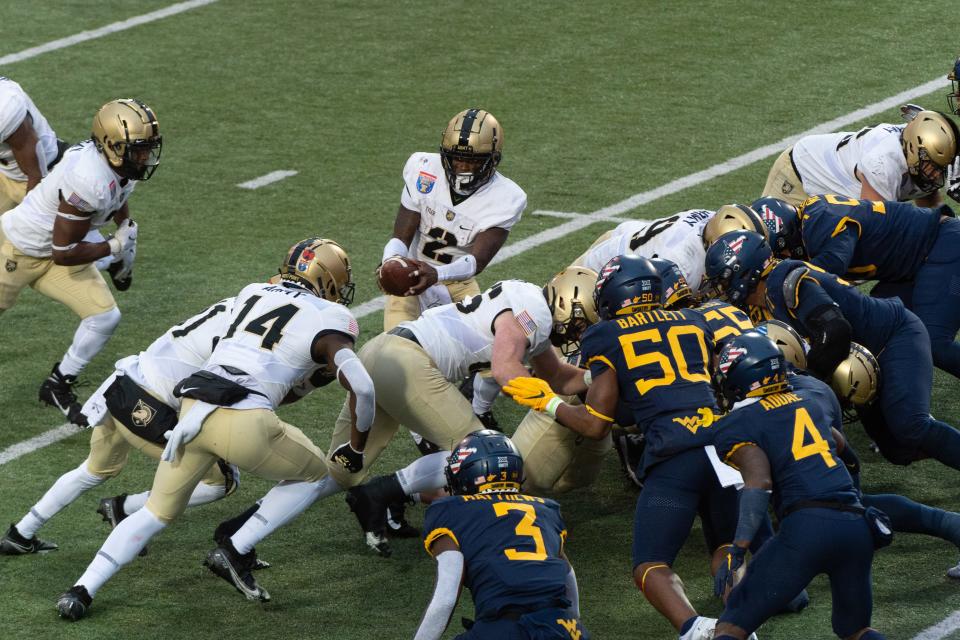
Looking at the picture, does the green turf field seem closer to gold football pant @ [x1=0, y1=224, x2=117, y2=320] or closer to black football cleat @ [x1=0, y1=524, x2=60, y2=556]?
black football cleat @ [x1=0, y1=524, x2=60, y2=556]

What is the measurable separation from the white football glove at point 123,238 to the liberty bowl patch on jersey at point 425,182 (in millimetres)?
1667

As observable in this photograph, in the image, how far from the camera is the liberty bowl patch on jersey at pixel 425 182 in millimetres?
8500

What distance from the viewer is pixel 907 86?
511 inches

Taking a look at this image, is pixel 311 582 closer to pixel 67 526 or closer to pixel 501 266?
pixel 67 526

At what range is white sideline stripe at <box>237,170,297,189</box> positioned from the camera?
11.8 m

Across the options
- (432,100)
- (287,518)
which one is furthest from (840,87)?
(287,518)

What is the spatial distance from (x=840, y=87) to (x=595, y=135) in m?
2.30

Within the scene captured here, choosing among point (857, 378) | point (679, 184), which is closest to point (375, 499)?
point (857, 378)

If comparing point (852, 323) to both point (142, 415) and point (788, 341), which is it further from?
point (142, 415)

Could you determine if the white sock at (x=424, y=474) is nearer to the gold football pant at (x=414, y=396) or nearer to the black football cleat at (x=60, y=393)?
the gold football pant at (x=414, y=396)

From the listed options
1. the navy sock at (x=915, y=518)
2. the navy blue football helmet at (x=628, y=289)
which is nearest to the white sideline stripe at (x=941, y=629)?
the navy sock at (x=915, y=518)

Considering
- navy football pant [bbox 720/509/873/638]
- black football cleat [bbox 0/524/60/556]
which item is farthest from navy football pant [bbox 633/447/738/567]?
black football cleat [bbox 0/524/60/556]

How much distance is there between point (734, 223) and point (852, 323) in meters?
0.81

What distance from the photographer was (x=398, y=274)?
8.04 meters
